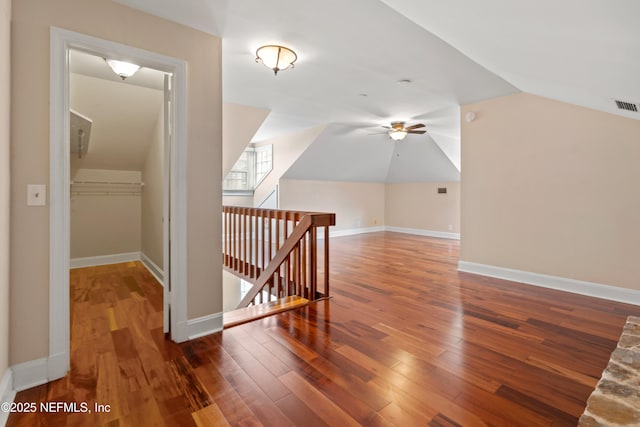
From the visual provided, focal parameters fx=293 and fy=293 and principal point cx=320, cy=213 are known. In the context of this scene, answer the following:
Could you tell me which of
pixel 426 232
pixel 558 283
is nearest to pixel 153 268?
pixel 558 283

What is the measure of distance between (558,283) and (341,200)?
17.4 feet

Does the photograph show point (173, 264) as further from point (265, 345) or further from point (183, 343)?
point (265, 345)

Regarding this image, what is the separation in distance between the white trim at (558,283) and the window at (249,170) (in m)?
5.06

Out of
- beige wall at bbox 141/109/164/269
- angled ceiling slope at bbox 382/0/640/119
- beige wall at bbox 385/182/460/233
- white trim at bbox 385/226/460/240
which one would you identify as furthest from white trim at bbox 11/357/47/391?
beige wall at bbox 385/182/460/233

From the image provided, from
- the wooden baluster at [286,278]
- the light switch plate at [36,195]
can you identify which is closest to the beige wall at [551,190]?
the wooden baluster at [286,278]

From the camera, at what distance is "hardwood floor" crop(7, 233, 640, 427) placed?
140 cm

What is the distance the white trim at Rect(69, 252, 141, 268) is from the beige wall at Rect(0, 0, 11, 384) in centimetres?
293

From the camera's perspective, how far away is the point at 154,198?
366 cm

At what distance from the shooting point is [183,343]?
2096mm

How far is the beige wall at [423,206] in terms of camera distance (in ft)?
24.8

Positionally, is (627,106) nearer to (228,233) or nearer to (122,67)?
(122,67)

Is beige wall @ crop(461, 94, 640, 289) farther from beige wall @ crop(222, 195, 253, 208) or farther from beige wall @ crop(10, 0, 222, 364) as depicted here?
beige wall @ crop(222, 195, 253, 208)

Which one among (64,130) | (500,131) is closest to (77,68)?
(64,130)

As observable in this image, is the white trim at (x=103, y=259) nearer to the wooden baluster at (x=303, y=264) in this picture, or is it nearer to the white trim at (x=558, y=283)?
the wooden baluster at (x=303, y=264)
